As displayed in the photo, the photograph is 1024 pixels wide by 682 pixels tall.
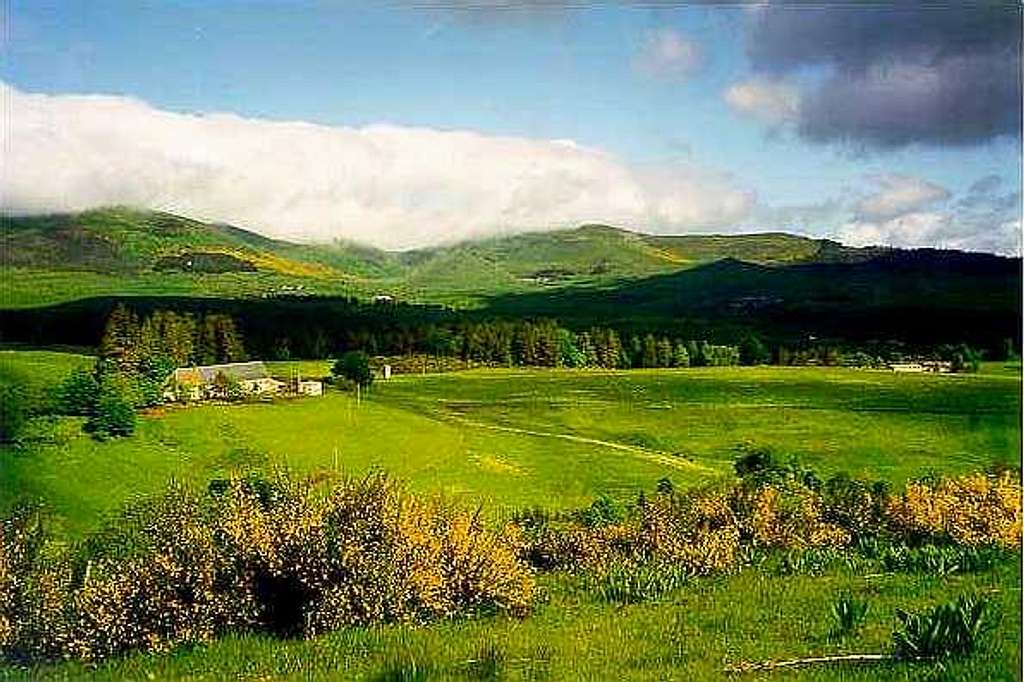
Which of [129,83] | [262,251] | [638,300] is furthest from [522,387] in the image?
[129,83]

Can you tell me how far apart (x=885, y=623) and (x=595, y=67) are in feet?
6.32

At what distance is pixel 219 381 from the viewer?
4.31 m

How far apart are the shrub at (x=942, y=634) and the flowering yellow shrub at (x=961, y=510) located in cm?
55

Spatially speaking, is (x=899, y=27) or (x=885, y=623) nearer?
(x=885, y=623)

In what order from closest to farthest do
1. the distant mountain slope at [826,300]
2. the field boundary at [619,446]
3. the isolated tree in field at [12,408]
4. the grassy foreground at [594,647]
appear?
1. the grassy foreground at [594,647]
2. the isolated tree in field at [12,408]
3. the field boundary at [619,446]
4. the distant mountain slope at [826,300]

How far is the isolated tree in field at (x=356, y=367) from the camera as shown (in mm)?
4387

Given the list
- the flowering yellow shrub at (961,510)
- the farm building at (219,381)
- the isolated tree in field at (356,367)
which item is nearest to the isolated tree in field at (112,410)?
the farm building at (219,381)

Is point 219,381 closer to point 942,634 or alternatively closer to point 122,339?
point 122,339

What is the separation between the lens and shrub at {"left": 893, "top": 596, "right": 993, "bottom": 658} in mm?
4035

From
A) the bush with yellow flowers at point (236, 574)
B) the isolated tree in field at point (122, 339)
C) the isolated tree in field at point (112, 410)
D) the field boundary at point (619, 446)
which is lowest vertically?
the bush with yellow flowers at point (236, 574)

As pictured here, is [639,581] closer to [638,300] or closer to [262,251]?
[638,300]

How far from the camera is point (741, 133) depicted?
178 inches

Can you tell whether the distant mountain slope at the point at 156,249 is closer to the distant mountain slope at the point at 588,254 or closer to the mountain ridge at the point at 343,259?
the mountain ridge at the point at 343,259

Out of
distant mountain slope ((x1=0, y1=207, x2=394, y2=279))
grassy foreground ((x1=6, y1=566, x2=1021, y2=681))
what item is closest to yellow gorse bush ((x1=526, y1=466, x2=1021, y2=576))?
grassy foreground ((x1=6, y1=566, x2=1021, y2=681))
